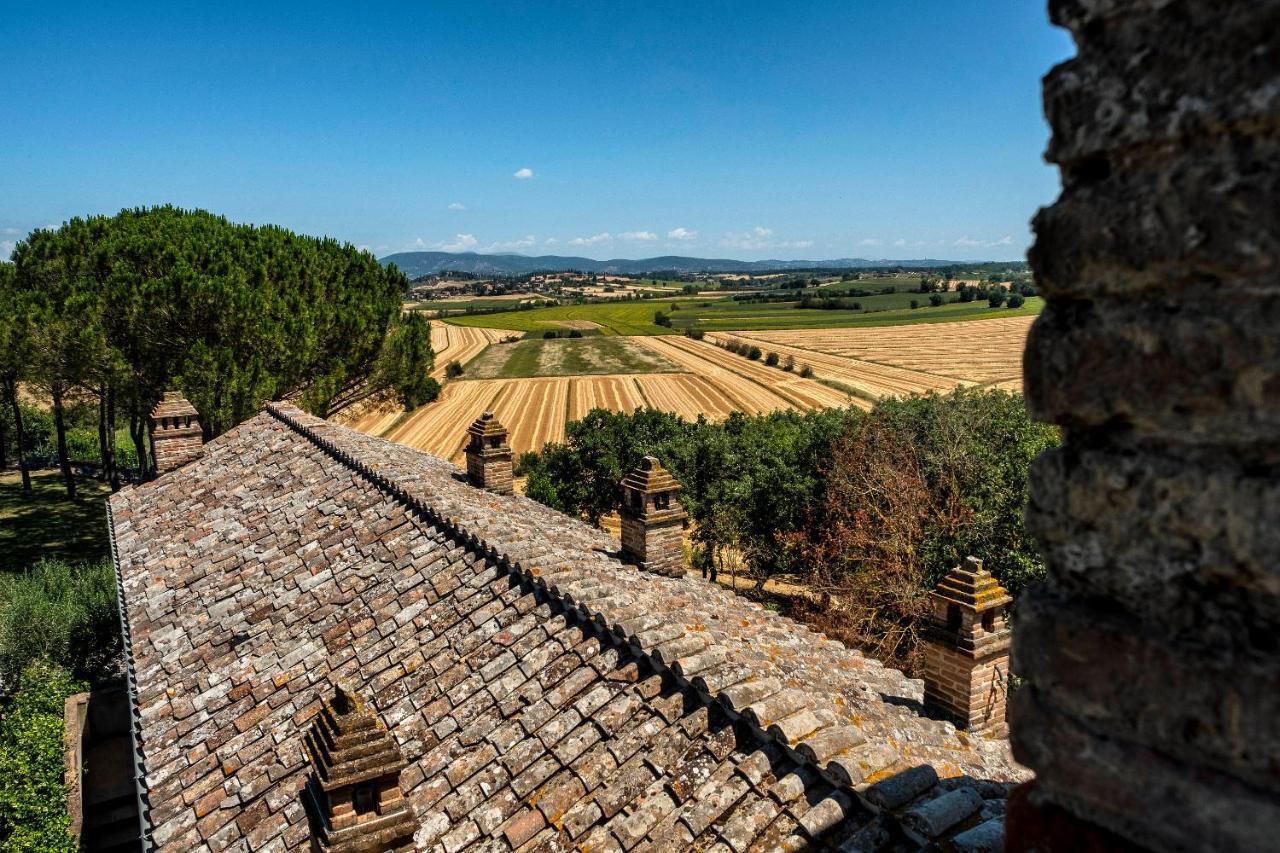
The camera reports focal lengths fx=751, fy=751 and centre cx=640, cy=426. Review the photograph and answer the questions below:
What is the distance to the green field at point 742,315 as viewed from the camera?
95062 mm

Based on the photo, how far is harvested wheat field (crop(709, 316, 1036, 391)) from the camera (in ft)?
201

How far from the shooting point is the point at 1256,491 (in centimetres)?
A: 135

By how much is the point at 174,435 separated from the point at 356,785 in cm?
1499

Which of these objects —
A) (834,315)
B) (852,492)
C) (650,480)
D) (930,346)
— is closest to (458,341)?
(930,346)

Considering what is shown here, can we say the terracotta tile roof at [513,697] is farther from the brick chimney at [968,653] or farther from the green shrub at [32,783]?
the green shrub at [32,783]

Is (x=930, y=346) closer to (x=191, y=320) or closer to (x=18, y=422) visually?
(x=191, y=320)

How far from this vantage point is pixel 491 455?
13688 mm

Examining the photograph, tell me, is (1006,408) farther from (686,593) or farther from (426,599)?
(426,599)

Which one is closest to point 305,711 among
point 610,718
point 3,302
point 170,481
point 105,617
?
point 610,718

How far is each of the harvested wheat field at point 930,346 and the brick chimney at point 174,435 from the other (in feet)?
165

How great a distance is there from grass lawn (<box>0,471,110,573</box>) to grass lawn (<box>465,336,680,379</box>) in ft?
111

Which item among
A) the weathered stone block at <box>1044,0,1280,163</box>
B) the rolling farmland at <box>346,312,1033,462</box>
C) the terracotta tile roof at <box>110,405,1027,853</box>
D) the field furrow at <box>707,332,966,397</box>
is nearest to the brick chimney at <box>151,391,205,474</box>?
the terracotta tile roof at <box>110,405,1027,853</box>

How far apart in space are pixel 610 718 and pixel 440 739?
1.47 metres

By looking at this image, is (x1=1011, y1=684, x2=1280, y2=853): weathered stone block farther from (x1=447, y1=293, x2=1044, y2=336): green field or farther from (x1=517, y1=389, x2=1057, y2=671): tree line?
(x1=447, y1=293, x2=1044, y2=336): green field
